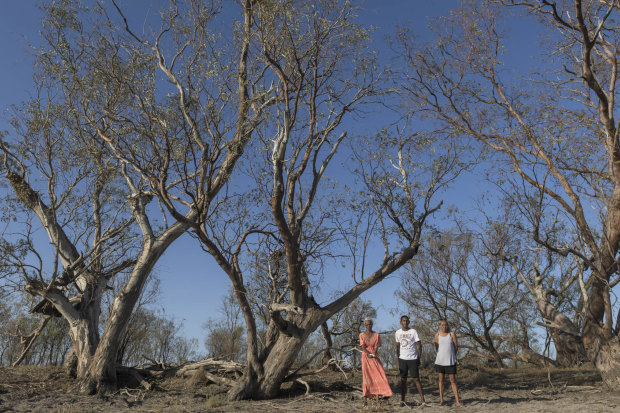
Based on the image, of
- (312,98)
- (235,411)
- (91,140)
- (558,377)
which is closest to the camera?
(235,411)

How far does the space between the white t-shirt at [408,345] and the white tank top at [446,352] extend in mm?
442

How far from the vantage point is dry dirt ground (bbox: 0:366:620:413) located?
797 centimetres

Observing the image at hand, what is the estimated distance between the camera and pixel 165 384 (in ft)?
39.1

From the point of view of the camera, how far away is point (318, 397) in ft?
30.7

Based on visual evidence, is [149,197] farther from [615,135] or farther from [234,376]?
[615,135]

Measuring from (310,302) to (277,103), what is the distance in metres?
4.52

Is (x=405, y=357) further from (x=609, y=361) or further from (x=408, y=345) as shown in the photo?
(x=609, y=361)

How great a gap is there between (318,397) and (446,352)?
9.75 feet

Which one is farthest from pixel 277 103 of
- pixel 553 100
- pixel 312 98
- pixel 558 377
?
pixel 558 377

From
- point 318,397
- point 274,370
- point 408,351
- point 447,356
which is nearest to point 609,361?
point 447,356

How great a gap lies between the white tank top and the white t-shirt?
0.44 m

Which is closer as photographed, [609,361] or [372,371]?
[372,371]

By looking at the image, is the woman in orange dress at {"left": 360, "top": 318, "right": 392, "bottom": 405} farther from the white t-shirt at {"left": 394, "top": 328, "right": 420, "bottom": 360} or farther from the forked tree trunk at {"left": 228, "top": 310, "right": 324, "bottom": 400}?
the forked tree trunk at {"left": 228, "top": 310, "right": 324, "bottom": 400}

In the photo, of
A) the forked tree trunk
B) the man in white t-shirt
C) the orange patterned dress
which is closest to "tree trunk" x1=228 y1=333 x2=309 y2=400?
the forked tree trunk
